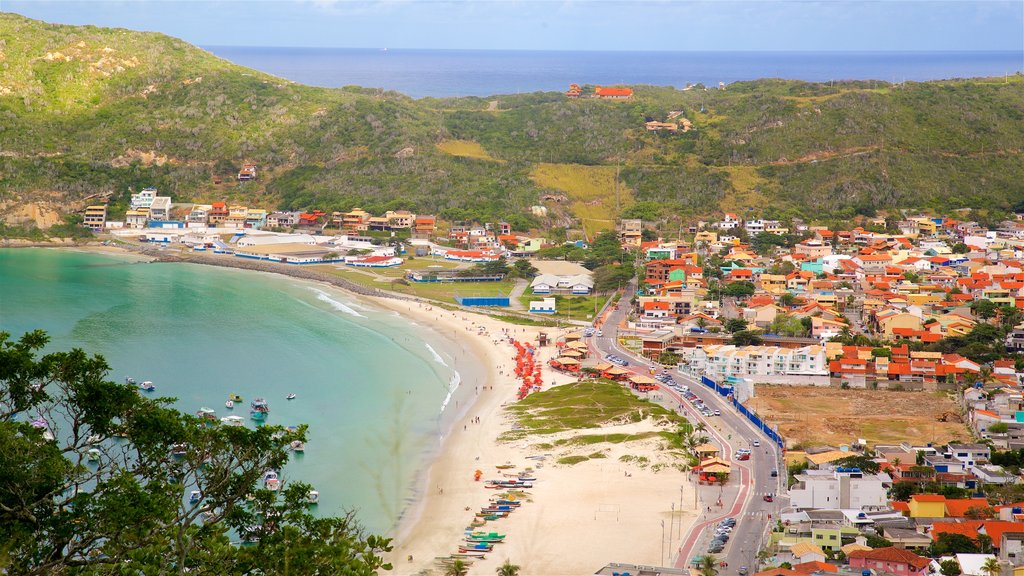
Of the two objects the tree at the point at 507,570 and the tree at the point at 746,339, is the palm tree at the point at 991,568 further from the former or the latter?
the tree at the point at 746,339

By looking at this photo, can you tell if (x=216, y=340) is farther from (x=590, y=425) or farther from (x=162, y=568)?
(x=162, y=568)

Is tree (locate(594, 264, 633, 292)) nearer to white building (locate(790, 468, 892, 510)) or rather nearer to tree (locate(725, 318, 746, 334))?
tree (locate(725, 318, 746, 334))

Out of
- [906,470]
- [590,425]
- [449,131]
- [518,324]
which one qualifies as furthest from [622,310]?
[449,131]

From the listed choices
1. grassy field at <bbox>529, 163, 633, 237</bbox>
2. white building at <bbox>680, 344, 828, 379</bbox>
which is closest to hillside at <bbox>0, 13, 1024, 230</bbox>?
grassy field at <bbox>529, 163, 633, 237</bbox>

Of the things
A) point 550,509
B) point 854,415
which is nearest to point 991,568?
point 550,509

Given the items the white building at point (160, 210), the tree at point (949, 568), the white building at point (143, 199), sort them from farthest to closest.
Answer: the white building at point (143, 199)
the white building at point (160, 210)
the tree at point (949, 568)

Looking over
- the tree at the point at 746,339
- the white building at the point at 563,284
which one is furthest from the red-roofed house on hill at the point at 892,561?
the white building at the point at 563,284

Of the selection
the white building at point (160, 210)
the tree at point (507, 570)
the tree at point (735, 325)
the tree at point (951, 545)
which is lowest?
the tree at point (507, 570)
